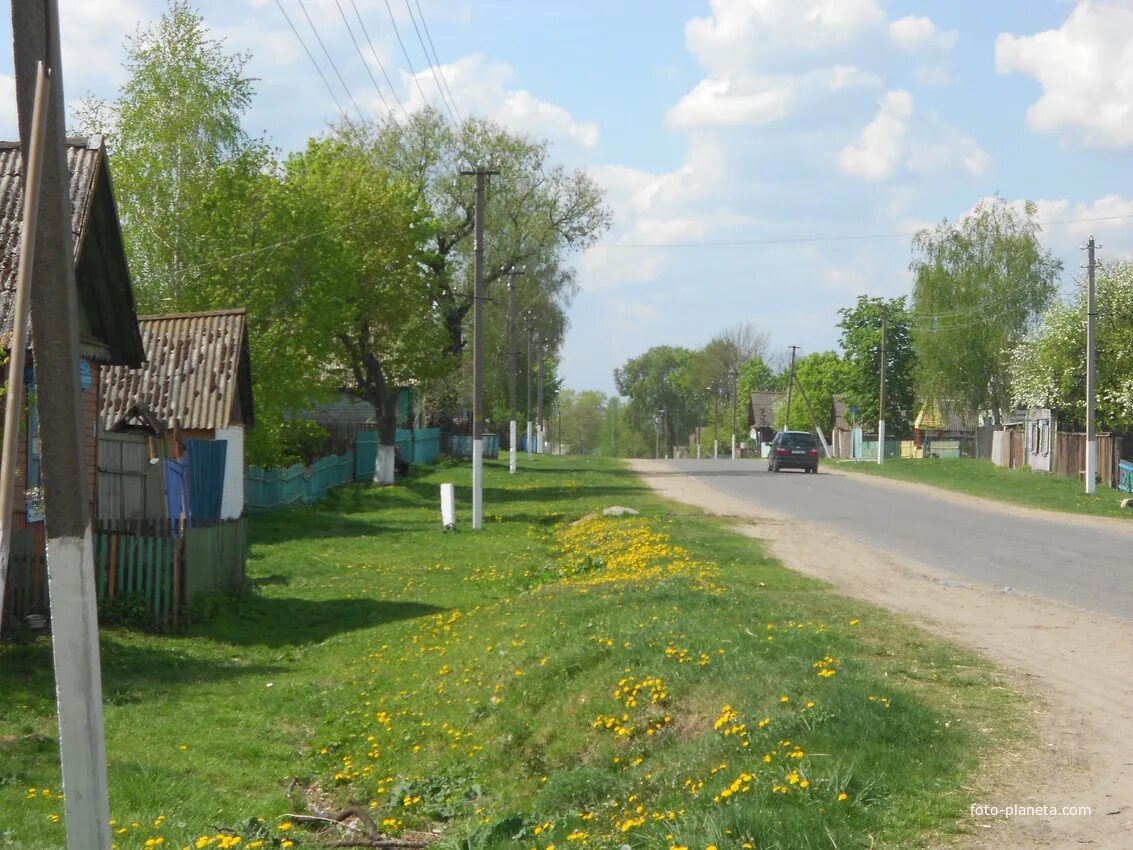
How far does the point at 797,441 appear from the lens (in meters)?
53.2

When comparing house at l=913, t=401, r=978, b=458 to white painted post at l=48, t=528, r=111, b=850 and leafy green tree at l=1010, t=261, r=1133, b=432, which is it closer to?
leafy green tree at l=1010, t=261, r=1133, b=432

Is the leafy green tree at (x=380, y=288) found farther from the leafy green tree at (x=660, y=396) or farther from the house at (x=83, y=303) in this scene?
the leafy green tree at (x=660, y=396)

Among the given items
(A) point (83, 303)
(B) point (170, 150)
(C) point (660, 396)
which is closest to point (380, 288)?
(B) point (170, 150)

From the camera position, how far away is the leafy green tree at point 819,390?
107750 mm

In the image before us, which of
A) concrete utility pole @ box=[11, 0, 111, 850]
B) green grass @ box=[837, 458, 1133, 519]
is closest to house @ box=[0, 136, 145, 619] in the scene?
concrete utility pole @ box=[11, 0, 111, 850]

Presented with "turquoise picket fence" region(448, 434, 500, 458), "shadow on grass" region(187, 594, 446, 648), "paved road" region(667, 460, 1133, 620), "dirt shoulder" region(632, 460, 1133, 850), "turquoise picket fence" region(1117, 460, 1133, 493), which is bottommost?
"shadow on grass" region(187, 594, 446, 648)

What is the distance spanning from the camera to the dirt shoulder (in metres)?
6.47

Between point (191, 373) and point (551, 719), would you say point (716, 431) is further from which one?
point (551, 719)

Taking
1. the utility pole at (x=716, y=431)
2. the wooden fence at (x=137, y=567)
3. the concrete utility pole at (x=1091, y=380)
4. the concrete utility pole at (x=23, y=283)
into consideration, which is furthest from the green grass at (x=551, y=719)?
the utility pole at (x=716, y=431)

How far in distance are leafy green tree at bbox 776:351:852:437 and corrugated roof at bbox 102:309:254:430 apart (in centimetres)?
8201

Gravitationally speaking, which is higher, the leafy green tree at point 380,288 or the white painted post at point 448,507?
the leafy green tree at point 380,288

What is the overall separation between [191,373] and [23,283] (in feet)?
67.8

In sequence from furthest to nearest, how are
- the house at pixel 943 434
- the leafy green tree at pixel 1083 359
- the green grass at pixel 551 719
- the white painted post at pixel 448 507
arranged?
1. the house at pixel 943 434
2. the leafy green tree at pixel 1083 359
3. the white painted post at pixel 448 507
4. the green grass at pixel 551 719

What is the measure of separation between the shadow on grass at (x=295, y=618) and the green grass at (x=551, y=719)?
0.22 feet
